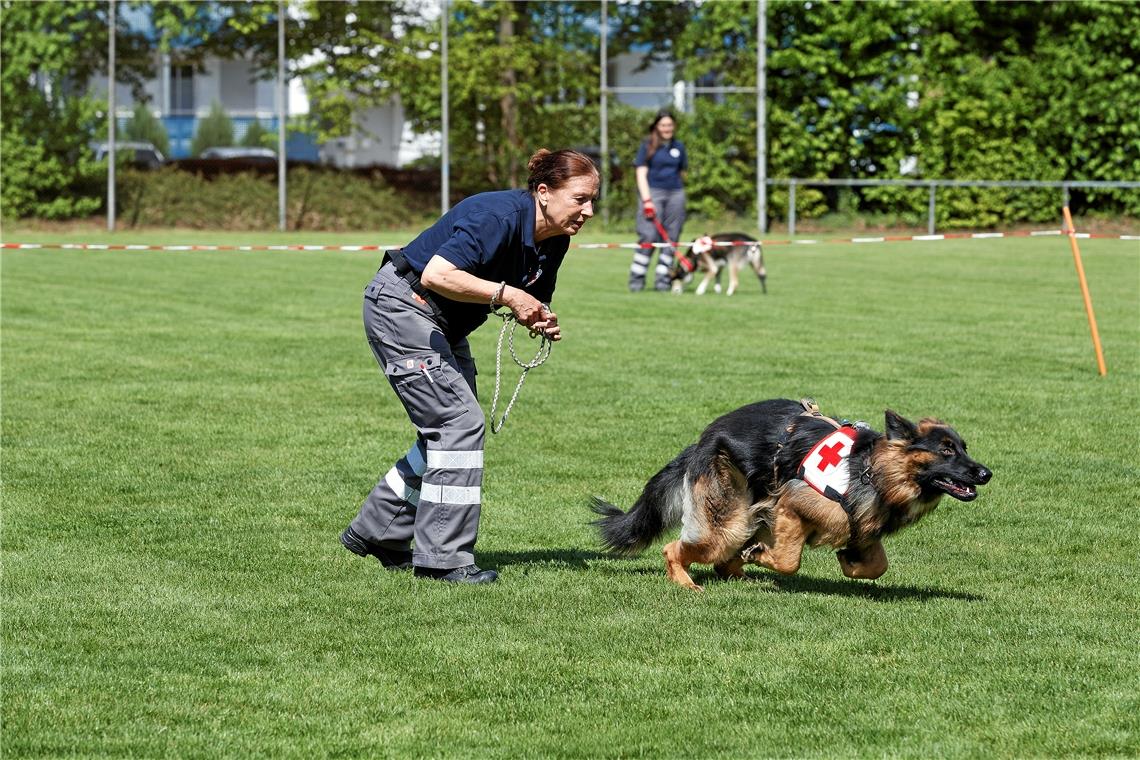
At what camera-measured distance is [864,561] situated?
6.02 meters

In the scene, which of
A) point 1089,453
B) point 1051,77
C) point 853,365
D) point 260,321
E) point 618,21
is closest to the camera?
point 1089,453

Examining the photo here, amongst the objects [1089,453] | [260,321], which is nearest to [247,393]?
[260,321]

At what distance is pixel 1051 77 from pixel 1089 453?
26.7m

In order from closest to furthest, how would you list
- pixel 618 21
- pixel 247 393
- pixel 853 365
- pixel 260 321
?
pixel 247 393
pixel 853 365
pixel 260 321
pixel 618 21

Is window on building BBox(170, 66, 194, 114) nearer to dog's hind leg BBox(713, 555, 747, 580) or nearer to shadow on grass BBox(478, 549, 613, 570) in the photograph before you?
shadow on grass BBox(478, 549, 613, 570)

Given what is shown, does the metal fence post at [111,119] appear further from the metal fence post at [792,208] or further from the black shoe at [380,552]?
the black shoe at [380,552]

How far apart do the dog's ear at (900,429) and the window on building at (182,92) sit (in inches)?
1771

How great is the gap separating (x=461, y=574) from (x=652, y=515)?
83 centimetres

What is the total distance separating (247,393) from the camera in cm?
1130

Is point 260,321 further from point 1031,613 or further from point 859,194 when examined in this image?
point 859,194

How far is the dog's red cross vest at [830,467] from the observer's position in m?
5.83

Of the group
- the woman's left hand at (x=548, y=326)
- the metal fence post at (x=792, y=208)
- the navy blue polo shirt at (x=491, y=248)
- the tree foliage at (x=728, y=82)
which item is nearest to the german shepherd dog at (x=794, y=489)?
the woman's left hand at (x=548, y=326)

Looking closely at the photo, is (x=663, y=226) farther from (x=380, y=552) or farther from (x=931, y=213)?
(x=931, y=213)

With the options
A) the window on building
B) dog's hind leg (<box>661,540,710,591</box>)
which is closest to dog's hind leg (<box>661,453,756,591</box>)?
dog's hind leg (<box>661,540,710,591</box>)
